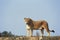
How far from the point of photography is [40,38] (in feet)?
55.8

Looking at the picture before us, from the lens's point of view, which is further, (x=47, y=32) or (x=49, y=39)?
(x=47, y=32)

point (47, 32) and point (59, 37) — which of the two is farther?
point (47, 32)

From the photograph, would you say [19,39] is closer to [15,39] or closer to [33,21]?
[15,39]

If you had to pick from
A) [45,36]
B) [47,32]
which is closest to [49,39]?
[45,36]

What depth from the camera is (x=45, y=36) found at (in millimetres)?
17344

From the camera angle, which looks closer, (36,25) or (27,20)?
(27,20)

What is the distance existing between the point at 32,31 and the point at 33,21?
0.75 meters

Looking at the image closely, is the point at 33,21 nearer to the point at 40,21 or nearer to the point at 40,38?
the point at 40,21

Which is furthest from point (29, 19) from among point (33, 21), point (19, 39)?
point (19, 39)

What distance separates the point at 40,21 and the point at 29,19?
2.38 ft

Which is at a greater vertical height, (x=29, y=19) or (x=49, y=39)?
(x=29, y=19)

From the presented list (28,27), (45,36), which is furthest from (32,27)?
(45,36)

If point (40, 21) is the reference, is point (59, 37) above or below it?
below

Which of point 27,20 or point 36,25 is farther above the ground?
point 27,20
